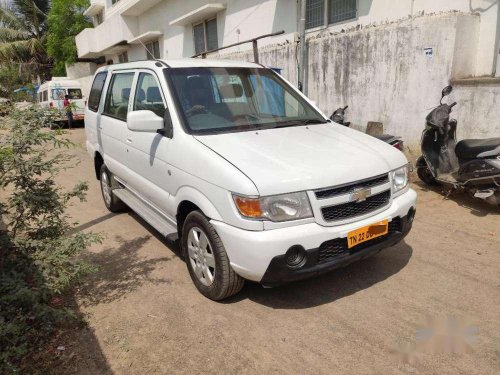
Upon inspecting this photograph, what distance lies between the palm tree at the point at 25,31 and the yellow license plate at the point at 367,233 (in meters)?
32.6

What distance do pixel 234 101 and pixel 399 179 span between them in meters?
1.68

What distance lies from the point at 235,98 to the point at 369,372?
103 inches

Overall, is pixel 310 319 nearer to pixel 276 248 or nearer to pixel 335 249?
pixel 335 249

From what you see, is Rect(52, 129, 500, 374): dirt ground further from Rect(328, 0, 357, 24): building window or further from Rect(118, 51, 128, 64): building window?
Rect(118, 51, 128, 64): building window

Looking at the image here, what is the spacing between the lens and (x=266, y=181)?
2633 millimetres

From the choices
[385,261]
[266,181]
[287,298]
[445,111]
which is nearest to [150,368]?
[287,298]

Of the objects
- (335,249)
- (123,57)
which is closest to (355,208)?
(335,249)

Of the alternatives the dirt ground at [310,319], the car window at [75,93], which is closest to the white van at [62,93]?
the car window at [75,93]

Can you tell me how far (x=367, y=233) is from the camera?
2.95 meters

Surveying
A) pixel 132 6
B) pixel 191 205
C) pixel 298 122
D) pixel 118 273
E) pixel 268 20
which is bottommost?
pixel 118 273

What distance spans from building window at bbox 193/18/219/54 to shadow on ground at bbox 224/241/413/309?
12.4 metres

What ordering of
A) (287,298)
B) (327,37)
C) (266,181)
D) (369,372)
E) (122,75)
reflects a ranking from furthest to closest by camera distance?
(327,37) → (122,75) → (287,298) → (266,181) → (369,372)

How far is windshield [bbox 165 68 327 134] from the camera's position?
138 inches

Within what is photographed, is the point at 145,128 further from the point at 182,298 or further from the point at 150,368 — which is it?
the point at 150,368
